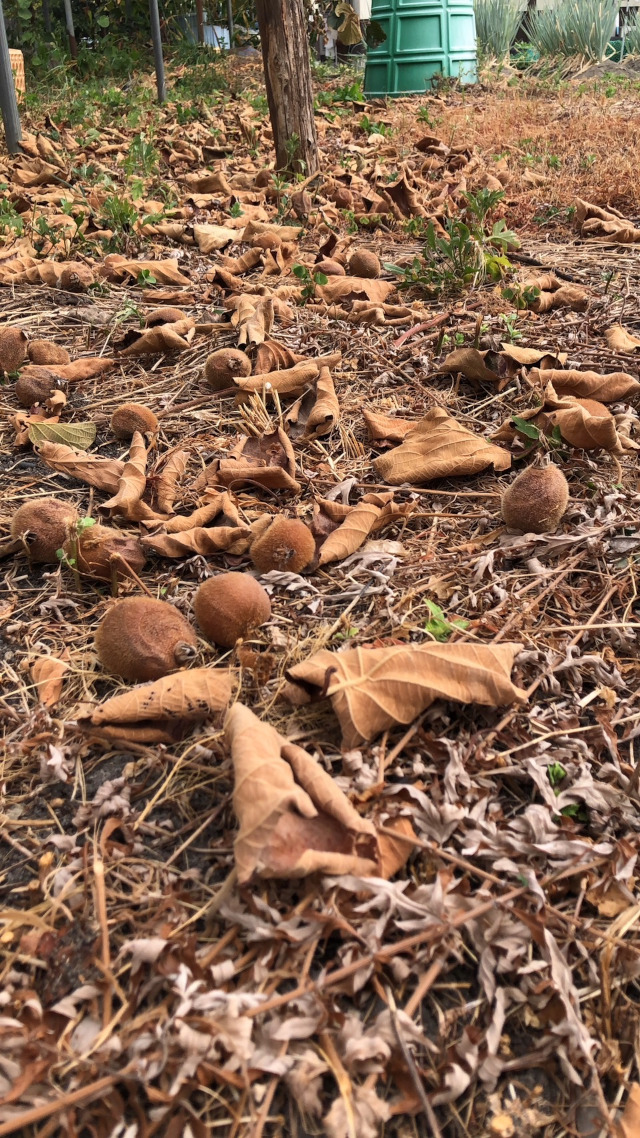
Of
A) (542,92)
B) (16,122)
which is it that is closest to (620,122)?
(542,92)

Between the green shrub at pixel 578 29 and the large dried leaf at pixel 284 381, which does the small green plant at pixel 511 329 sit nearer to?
the large dried leaf at pixel 284 381

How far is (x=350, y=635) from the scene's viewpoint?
4.98ft

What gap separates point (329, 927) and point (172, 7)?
1093 cm

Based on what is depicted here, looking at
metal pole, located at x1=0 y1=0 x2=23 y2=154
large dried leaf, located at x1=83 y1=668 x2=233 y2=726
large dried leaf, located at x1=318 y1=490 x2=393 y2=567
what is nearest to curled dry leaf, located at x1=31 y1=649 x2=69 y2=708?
large dried leaf, located at x1=83 y1=668 x2=233 y2=726

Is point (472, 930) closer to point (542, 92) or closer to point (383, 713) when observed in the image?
point (383, 713)

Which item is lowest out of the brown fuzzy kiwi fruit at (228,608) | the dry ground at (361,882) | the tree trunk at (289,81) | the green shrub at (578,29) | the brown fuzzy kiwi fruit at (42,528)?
the dry ground at (361,882)

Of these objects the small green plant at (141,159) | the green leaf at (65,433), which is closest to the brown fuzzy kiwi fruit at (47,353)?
the green leaf at (65,433)

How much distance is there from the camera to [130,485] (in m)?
1.96

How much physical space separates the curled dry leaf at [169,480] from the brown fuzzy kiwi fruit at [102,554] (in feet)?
0.72

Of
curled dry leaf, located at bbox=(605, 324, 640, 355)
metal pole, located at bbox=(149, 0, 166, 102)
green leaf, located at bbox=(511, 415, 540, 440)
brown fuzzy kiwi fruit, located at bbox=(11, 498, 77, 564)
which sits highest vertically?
metal pole, located at bbox=(149, 0, 166, 102)

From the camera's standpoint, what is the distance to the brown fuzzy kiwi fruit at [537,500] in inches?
68.7

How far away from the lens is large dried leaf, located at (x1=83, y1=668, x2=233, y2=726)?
1.33 metres

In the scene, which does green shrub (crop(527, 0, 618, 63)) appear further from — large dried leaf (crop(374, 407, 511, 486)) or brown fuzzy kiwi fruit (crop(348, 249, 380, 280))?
large dried leaf (crop(374, 407, 511, 486))

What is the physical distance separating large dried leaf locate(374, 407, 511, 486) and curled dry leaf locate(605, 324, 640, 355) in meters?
0.79
